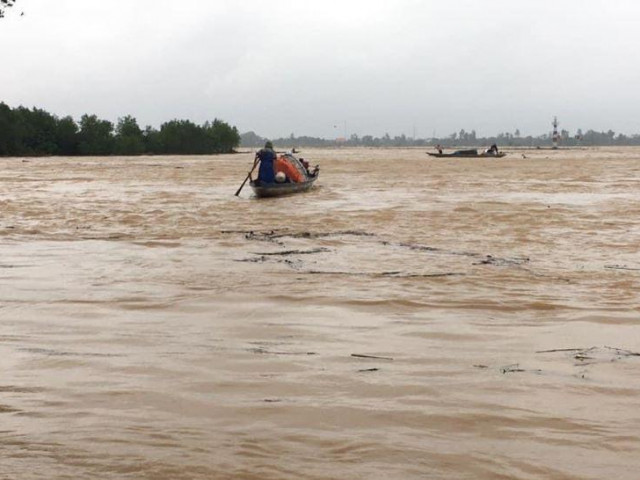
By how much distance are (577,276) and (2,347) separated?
631 cm

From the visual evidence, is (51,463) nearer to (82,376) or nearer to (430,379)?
Result: (82,376)

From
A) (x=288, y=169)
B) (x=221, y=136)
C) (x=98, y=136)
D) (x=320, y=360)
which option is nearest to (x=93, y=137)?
(x=98, y=136)

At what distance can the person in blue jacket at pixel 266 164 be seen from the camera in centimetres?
2456

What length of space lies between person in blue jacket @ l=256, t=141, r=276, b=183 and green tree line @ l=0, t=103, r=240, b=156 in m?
68.8

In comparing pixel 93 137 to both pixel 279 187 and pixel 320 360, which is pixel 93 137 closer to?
pixel 279 187

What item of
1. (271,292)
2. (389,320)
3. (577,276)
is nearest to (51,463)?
(389,320)

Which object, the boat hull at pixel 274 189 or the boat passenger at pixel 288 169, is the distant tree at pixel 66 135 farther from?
the boat hull at pixel 274 189

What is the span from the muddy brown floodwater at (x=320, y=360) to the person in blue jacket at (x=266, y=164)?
12.3 metres

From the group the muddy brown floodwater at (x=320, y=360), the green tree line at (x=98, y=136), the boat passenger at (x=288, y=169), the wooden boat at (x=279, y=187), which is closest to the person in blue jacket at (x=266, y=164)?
the wooden boat at (x=279, y=187)

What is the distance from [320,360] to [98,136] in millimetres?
99505

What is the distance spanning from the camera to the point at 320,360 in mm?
5105

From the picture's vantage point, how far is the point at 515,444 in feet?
11.9

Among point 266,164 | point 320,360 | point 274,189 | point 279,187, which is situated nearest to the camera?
point 320,360

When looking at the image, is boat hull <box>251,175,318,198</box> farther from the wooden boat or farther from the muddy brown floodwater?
the muddy brown floodwater
